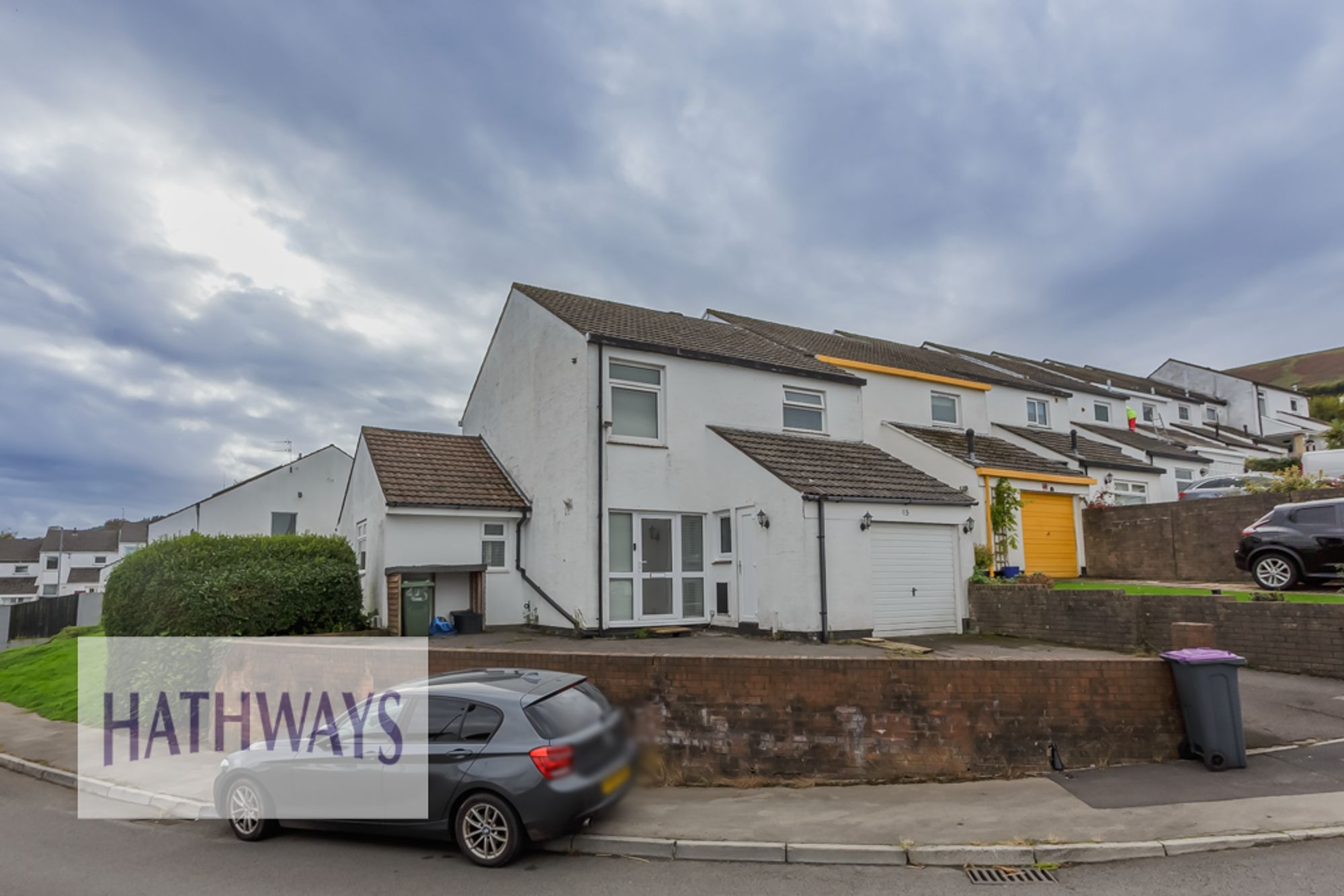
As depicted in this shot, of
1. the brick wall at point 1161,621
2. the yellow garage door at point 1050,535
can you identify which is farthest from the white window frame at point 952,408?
the brick wall at point 1161,621

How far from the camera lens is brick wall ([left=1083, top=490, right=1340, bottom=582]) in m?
16.7

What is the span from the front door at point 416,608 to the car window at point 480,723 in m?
8.47

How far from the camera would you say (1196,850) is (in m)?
5.83

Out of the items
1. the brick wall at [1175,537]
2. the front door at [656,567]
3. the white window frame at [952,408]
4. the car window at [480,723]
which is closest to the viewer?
the car window at [480,723]

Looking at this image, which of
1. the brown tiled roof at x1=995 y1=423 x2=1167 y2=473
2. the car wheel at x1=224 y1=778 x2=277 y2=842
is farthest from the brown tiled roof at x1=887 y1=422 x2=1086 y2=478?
the car wheel at x1=224 y1=778 x2=277 y2=842

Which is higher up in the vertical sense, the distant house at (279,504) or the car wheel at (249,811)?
the distant house at (279,504)

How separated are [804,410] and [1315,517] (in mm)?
8956

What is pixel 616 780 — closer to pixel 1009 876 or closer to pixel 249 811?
pixel 1009 876

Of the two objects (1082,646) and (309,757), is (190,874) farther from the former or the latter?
(1082,646)

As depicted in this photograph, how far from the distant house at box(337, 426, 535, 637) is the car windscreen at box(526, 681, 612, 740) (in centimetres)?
861

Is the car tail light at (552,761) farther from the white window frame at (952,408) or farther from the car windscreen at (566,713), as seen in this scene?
the white window frame at (952,408)

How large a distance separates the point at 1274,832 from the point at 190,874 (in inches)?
329

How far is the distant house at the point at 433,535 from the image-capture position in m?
14.4

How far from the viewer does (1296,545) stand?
1284 centimetres
